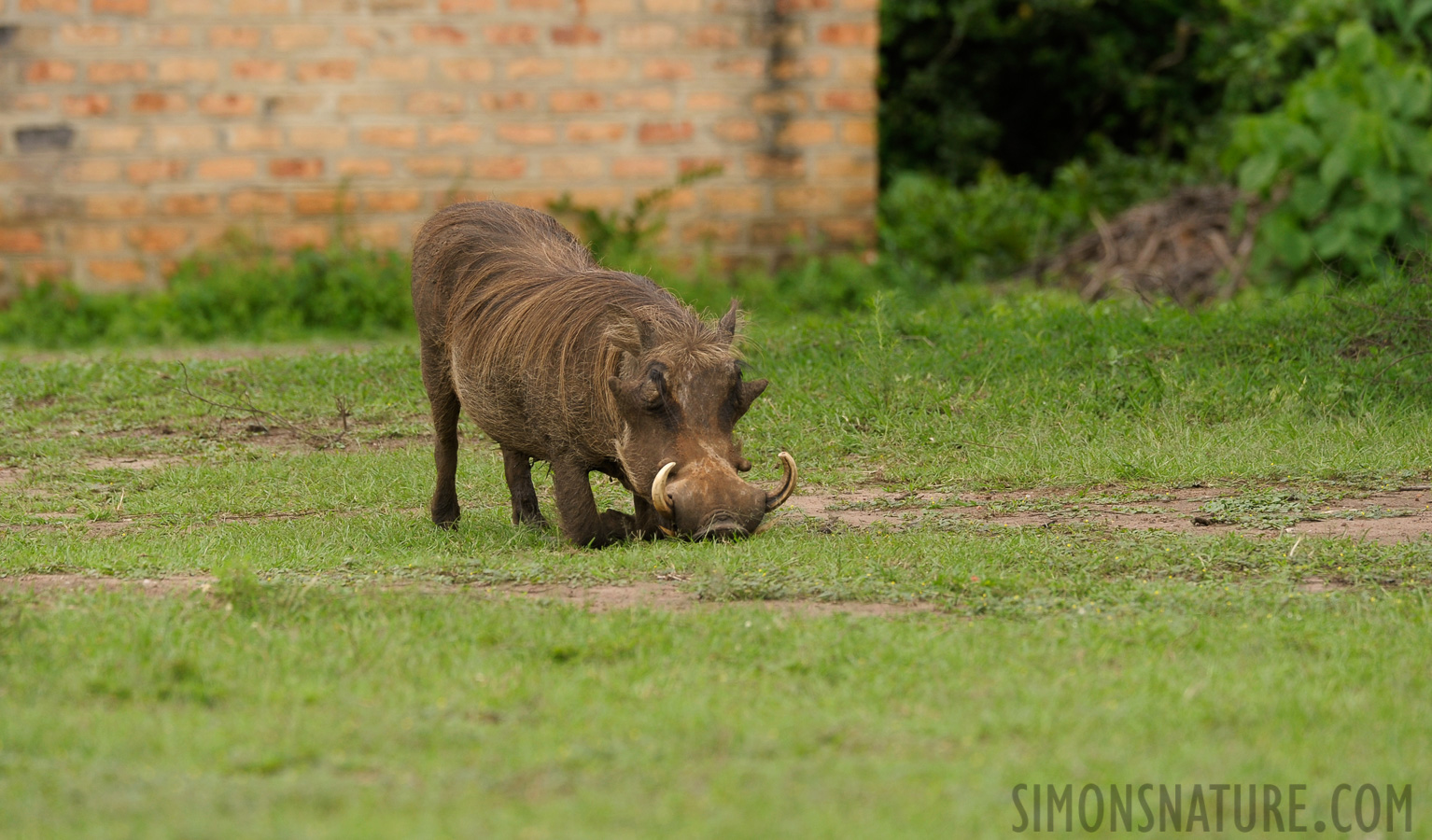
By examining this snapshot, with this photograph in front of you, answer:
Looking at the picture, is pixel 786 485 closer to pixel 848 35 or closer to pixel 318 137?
pixel 848 35

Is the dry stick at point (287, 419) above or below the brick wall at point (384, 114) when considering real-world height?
below

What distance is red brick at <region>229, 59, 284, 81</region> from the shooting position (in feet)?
36.7

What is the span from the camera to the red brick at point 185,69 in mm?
11156

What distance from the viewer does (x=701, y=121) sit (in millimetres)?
11438

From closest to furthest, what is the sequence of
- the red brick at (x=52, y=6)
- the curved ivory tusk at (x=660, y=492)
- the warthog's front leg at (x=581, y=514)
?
the curved ivory tusk at (x=660, y=492), the warthog's front leg at (x=581, y=514), the red brick at (x=52, y=6)

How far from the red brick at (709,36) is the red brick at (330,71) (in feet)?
7.74

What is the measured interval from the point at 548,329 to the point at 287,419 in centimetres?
314

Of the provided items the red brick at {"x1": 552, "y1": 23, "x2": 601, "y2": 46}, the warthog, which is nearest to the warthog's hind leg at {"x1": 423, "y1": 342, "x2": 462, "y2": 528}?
the warthog

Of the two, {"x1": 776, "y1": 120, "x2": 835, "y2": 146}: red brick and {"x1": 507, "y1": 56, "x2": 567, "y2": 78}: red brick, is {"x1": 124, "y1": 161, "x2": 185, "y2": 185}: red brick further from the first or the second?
{"x1": 776, "y1": 120, "x2": 835, "y2": 146}: red brick

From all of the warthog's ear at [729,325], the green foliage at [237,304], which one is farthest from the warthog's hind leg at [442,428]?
the green foliage at [237,304]

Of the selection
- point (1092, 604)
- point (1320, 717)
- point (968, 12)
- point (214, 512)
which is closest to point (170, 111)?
point (214, 512)

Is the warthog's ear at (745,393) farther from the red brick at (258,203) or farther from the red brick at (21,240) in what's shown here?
the red brick at (21,240)

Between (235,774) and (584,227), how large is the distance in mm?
8545

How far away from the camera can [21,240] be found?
36.9ft
